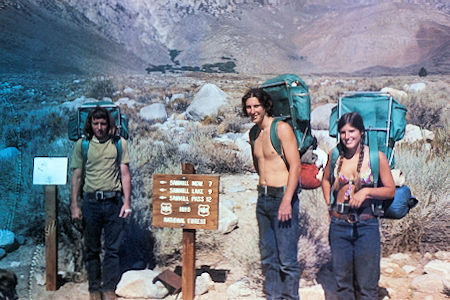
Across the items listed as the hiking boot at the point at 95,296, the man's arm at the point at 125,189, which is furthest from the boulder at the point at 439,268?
the hiking boot at the point at 95,296

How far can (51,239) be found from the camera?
4.13 meters

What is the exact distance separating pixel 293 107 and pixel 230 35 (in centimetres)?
224

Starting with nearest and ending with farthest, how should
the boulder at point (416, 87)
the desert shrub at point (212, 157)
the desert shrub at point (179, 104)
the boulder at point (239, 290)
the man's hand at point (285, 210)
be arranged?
the man's hand at point (285, 210) < the boulder at point (239, 290) < the boulder at point (416, 87) < the desert shrub at point (212, 157) < the desert shrub at point (179, 104)

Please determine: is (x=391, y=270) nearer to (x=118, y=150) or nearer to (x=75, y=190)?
(x=118, y=150)

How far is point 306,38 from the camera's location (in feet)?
16.9

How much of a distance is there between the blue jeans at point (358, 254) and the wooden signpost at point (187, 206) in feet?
3.72

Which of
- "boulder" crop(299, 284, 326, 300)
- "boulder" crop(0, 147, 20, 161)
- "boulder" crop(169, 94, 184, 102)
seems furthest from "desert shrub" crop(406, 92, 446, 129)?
"boulder" crop(0, 147, 20, 161)

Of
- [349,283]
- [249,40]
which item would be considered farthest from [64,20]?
[349,283]

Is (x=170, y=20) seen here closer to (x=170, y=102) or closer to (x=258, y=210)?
(x=170, y=102)

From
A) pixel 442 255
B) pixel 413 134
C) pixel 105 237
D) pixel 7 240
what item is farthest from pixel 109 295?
pixel 413 134

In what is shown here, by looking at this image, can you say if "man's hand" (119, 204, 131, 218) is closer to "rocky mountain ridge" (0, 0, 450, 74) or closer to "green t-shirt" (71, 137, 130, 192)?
"green t-shirt" (71, 137, 130, 192)

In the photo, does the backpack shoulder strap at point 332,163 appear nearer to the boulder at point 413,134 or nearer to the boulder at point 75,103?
the boulder at point 413,134

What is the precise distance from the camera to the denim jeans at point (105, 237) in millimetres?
3826

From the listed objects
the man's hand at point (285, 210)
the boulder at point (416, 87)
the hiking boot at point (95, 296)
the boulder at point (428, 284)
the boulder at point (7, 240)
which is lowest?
the hiking boot at point (95, 296)
